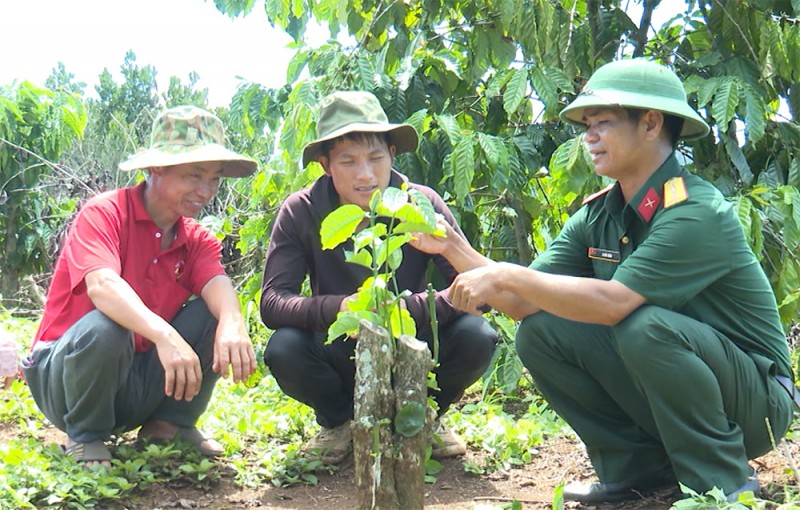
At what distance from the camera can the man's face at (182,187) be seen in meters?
3.05

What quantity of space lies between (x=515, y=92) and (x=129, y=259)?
1.52m

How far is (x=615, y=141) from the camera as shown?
250cm

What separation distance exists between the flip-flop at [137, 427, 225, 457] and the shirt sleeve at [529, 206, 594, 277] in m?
1.28

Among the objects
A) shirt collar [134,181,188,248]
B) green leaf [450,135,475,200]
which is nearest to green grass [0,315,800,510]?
shirt collar [134,181,188,248]

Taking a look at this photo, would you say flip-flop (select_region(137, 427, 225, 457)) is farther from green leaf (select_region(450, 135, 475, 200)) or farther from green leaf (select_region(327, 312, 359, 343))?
green leaf (select_region(450, 135, 475, 200))

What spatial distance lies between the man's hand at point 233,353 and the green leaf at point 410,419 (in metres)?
0.81

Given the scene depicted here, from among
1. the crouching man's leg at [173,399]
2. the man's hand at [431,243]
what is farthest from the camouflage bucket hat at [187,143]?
the man's hand at [431,243]

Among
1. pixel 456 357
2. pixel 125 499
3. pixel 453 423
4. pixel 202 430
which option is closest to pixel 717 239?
pixel 456 357

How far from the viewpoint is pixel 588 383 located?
8.73 ft

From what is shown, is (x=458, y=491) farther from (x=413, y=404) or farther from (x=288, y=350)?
(x=413, y=404)

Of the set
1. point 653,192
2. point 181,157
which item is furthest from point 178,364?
point 653,192

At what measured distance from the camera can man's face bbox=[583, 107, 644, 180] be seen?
8.18ft

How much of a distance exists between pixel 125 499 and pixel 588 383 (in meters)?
1.39

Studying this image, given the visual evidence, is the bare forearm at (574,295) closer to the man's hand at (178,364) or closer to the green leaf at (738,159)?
the man's hand at (178,364)
